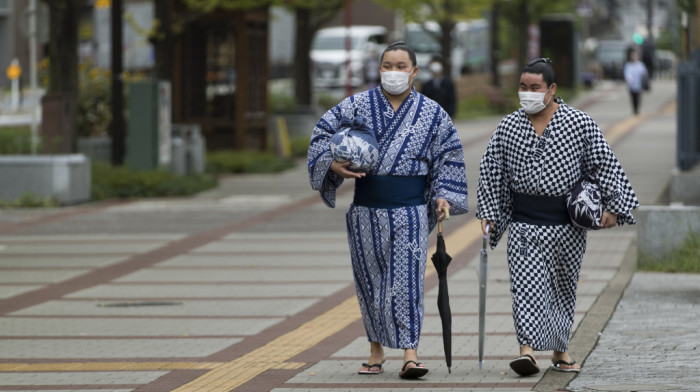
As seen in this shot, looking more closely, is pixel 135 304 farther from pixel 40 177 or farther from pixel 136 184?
pixel 136 184

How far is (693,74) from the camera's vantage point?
15.5 m

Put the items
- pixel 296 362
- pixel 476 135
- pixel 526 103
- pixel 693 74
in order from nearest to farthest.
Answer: pixel 526 103, pixel 296 362, pixel 693 74, pixel 476 135

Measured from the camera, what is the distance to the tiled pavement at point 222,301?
7805 mm

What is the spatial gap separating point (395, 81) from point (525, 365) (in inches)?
62.9

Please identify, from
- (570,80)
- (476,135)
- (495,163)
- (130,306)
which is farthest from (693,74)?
(570,80)

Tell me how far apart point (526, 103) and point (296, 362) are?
204cm

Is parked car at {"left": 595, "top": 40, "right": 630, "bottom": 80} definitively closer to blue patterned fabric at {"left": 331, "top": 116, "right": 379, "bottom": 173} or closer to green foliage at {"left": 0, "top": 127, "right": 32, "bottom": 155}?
green foliage at {"left": 0, "top": 127, "right": 32, "bottom": 155}

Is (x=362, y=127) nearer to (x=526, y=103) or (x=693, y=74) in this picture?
(x=526, y=103)

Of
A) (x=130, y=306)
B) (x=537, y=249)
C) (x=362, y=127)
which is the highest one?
(x=362, y=127)

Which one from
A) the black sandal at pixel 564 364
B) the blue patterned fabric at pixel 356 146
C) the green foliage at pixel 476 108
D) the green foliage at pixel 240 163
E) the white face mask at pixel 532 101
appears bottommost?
the green foliage at pixel 240 163

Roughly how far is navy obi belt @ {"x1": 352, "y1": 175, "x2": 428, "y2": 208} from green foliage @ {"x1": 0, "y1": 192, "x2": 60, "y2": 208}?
37.9 feet

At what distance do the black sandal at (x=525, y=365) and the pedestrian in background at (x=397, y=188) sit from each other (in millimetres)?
465

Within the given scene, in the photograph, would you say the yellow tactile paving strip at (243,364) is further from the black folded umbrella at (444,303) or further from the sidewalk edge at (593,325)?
the sidewalk edge at (593,325)

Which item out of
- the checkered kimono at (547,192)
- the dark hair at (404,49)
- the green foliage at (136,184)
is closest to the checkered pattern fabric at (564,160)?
the checkered kimono at (547,192)
